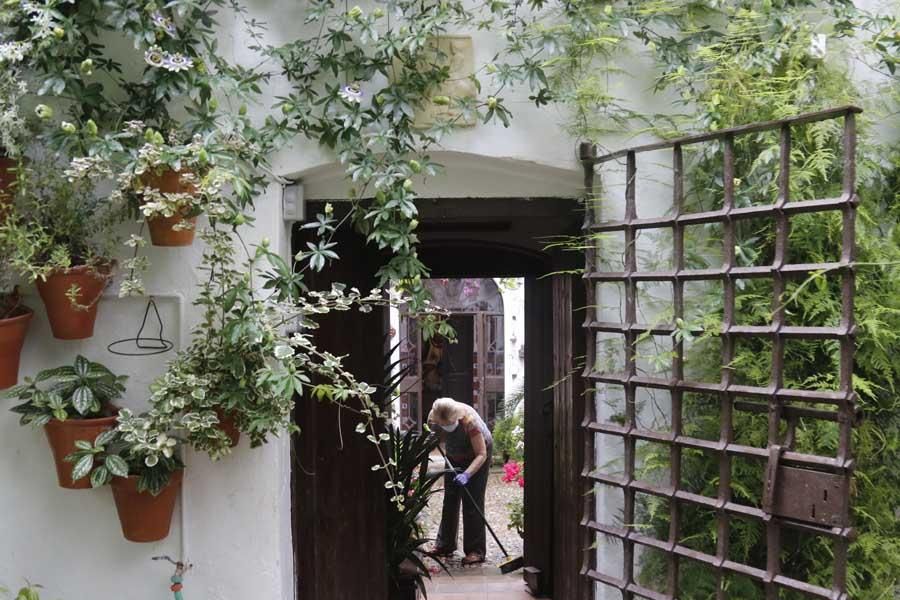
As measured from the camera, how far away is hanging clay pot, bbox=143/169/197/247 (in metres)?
2.53

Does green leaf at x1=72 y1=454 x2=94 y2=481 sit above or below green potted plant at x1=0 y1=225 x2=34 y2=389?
below

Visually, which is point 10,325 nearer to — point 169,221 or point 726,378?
point 169,221

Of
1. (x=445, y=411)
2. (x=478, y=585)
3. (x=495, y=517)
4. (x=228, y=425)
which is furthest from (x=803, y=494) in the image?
(x=495, y=517)

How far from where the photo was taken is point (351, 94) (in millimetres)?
2684

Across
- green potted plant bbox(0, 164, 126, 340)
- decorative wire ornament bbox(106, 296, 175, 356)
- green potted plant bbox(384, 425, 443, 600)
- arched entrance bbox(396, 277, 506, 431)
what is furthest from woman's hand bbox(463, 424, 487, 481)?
arched entrance bbox(396, 277, 506, 431)

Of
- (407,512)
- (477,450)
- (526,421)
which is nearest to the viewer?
(407,512)

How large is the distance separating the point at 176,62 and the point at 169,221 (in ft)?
1.57

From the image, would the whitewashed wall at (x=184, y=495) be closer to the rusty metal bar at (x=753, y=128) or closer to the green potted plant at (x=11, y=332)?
the green potted plant at (x=11, y=332)

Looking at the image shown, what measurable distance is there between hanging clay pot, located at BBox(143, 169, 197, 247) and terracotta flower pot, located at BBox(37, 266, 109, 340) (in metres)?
0.22

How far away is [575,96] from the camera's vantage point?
2773 mm

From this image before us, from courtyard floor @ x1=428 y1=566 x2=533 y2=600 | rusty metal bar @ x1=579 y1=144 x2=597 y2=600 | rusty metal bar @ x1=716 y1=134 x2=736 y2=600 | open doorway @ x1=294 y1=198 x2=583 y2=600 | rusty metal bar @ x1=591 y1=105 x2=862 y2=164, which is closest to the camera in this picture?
rusty metal bar @ x1=591 y1=105 x2=862 y2=164

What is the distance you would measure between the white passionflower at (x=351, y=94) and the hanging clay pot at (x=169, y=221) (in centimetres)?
55

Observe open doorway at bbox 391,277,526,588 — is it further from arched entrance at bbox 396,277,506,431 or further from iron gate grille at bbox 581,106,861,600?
iron gate grille at bbox 581,106,861,600

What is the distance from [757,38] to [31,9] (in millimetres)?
2178
